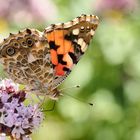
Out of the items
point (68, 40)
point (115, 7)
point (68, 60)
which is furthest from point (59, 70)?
point (115, 7)

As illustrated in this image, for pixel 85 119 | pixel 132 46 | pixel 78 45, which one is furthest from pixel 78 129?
pixel 78 45

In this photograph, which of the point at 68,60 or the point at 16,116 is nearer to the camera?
the point at 16,116

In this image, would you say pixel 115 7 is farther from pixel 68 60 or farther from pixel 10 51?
pixel 10 51

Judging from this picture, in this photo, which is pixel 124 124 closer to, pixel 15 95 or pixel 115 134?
pixel 115 134

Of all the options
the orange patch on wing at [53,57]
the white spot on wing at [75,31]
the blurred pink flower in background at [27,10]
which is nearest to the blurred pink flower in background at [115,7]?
the blurred pink flower in background at [27,10]

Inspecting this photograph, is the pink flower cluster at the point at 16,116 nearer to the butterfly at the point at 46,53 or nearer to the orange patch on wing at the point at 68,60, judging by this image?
the butterfly at the point at 46,53

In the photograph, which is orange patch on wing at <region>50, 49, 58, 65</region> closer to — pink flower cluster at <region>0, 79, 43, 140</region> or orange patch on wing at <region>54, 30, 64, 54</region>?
orange patch on wing at <region>54, 30, 64, 54</region>
